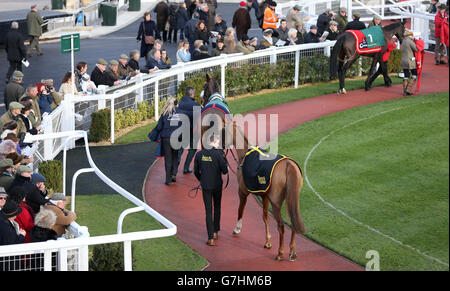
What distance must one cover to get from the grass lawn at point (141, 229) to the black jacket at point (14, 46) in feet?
31.6

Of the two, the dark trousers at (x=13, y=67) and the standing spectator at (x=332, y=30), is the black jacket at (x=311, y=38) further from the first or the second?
the dark trousers at (x=13, y=67)

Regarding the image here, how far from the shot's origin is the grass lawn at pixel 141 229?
1009 centimetres

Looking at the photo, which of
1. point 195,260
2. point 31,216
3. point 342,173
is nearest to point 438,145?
point 342,173

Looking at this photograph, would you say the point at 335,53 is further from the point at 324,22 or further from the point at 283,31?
the point at 324,22

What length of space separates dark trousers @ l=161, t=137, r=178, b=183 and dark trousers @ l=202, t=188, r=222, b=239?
8.60ft

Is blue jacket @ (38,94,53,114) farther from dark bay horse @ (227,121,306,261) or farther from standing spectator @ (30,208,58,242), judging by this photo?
standing spectator @ (30,208,58,242)

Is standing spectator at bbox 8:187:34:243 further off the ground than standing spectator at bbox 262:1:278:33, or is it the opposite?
standing spectator at bbox 262:1:278:33

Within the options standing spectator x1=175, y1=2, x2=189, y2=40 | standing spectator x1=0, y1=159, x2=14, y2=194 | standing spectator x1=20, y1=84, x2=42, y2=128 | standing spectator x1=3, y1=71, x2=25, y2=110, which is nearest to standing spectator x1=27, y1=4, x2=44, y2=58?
standing spectator x1=175, y1=2, x2=189, y2=40

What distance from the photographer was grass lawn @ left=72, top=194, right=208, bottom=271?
10.1 metres

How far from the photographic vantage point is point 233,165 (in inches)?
585

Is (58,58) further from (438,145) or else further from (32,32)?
(438,145)

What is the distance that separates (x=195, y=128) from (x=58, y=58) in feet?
40.2

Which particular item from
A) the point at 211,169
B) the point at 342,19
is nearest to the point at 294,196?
the point at 211,169

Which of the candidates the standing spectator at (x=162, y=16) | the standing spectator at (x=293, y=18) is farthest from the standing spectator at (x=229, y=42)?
the standing spectator at (x=162, y=16)
